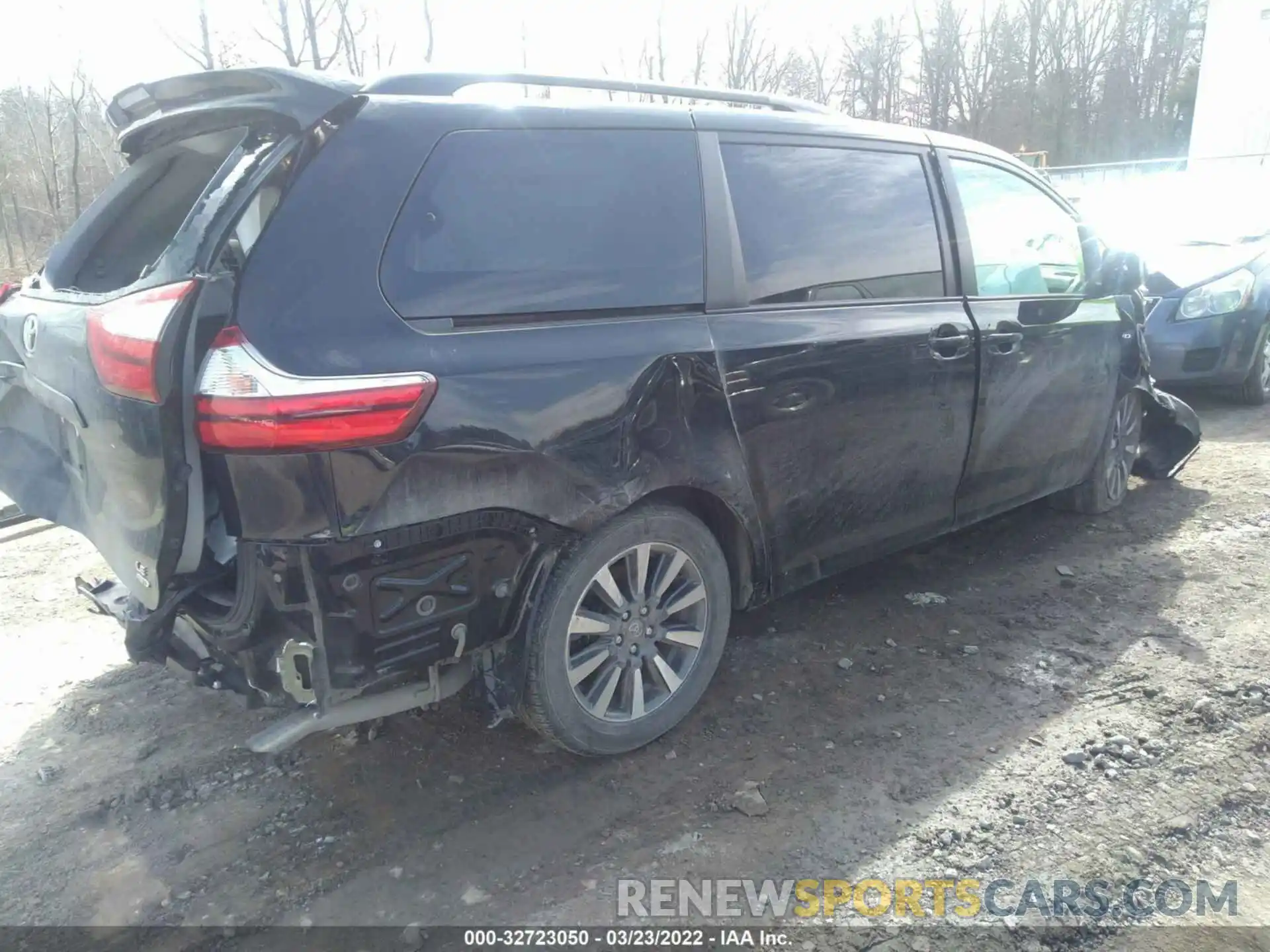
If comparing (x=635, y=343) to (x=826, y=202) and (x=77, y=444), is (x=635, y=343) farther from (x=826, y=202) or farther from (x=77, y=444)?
(x=77, y=444)

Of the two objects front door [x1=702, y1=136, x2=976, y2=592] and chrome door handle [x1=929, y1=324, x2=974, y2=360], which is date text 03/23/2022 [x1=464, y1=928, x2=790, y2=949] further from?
chrome door handle [x1=929, y1=324, x2=974, y2=360]

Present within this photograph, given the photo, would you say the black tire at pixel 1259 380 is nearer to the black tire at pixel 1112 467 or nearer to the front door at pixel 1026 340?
the black tire at pixel 1112 467

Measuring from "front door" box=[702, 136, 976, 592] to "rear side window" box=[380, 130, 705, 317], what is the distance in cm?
17

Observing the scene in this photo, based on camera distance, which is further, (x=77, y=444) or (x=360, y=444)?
(x=77, y=444)

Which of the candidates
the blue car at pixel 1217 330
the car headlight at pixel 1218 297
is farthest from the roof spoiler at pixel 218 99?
the car headlight at pixel 1218 297

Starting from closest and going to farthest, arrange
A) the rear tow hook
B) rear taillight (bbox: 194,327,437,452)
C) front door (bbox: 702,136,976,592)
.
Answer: rear taillight (bbox: 194,327,437,452), the rear tow hook, front door (bbox: 702,136,976,592)

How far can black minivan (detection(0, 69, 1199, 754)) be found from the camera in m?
2.20

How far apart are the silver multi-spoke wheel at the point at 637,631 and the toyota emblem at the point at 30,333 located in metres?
1.78

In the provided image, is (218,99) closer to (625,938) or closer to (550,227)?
(550,227)

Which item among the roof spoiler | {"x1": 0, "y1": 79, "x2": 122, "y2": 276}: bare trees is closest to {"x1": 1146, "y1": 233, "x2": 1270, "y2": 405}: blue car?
the roof spoiler

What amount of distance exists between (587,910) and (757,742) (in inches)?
35.6

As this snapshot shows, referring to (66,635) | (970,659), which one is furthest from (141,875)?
(970,659)

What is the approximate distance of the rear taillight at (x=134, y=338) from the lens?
7.05ft

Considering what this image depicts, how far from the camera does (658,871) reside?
2.46m
